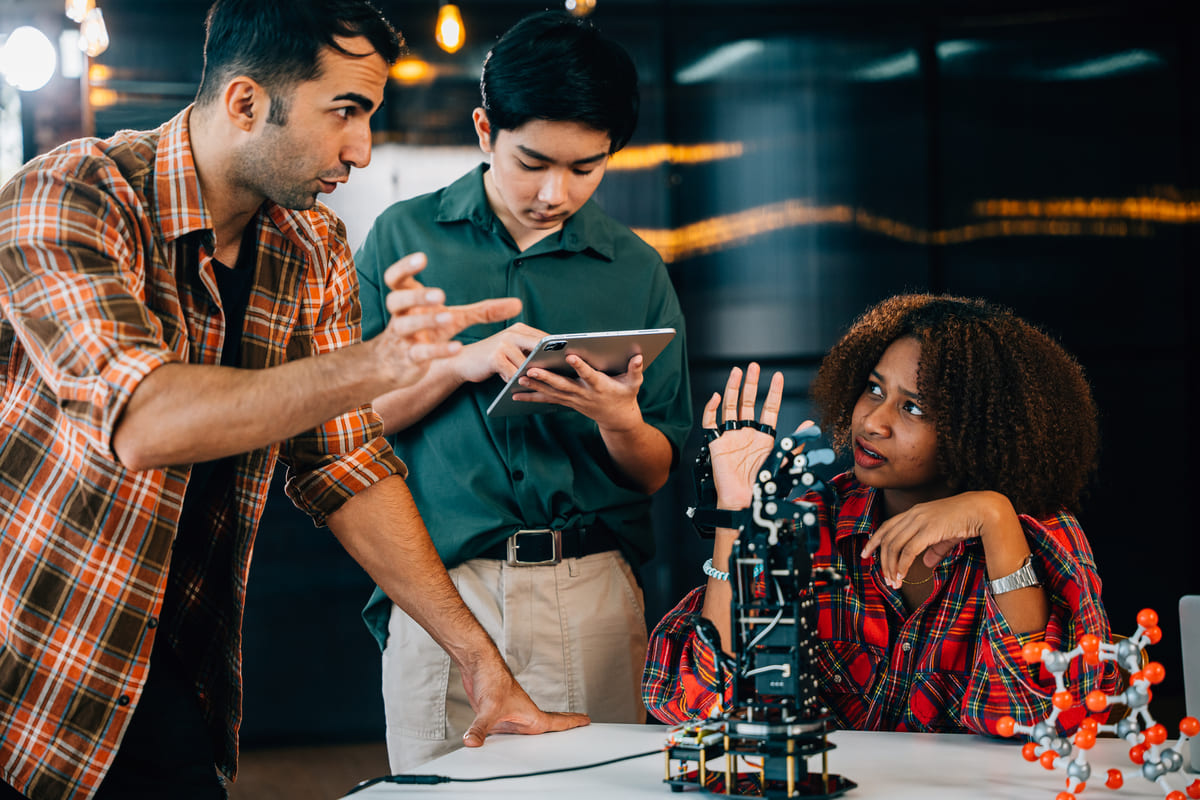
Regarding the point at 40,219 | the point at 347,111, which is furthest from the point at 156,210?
the point at 347,111

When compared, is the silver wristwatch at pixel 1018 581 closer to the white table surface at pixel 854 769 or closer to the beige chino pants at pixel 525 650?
the white table surface at pixel 854 769

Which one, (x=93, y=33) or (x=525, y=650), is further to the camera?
(x=93, y=33)

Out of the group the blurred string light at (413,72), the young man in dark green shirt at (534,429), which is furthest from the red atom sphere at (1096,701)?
the blurred string light at (413,72)

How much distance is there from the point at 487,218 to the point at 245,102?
71 centimetres

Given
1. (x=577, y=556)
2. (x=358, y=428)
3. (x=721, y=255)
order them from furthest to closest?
(x=721, y=255)
(x=577, y=556)
(x=358, y=428)

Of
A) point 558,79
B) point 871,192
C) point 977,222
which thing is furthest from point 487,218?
point 977,222

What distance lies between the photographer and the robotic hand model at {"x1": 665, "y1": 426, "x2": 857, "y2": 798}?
1.34 metres

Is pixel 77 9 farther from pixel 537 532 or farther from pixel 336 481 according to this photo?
pixel 537 532

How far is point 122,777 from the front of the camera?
1.55 m

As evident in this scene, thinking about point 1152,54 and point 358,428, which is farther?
point 1152,54

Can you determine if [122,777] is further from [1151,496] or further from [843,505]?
[1151,496]

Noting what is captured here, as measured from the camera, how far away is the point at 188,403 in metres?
1.33

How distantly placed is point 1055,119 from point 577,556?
3.45 meters

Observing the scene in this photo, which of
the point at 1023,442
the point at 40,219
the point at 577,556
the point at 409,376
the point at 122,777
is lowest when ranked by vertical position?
the point at 122,777
